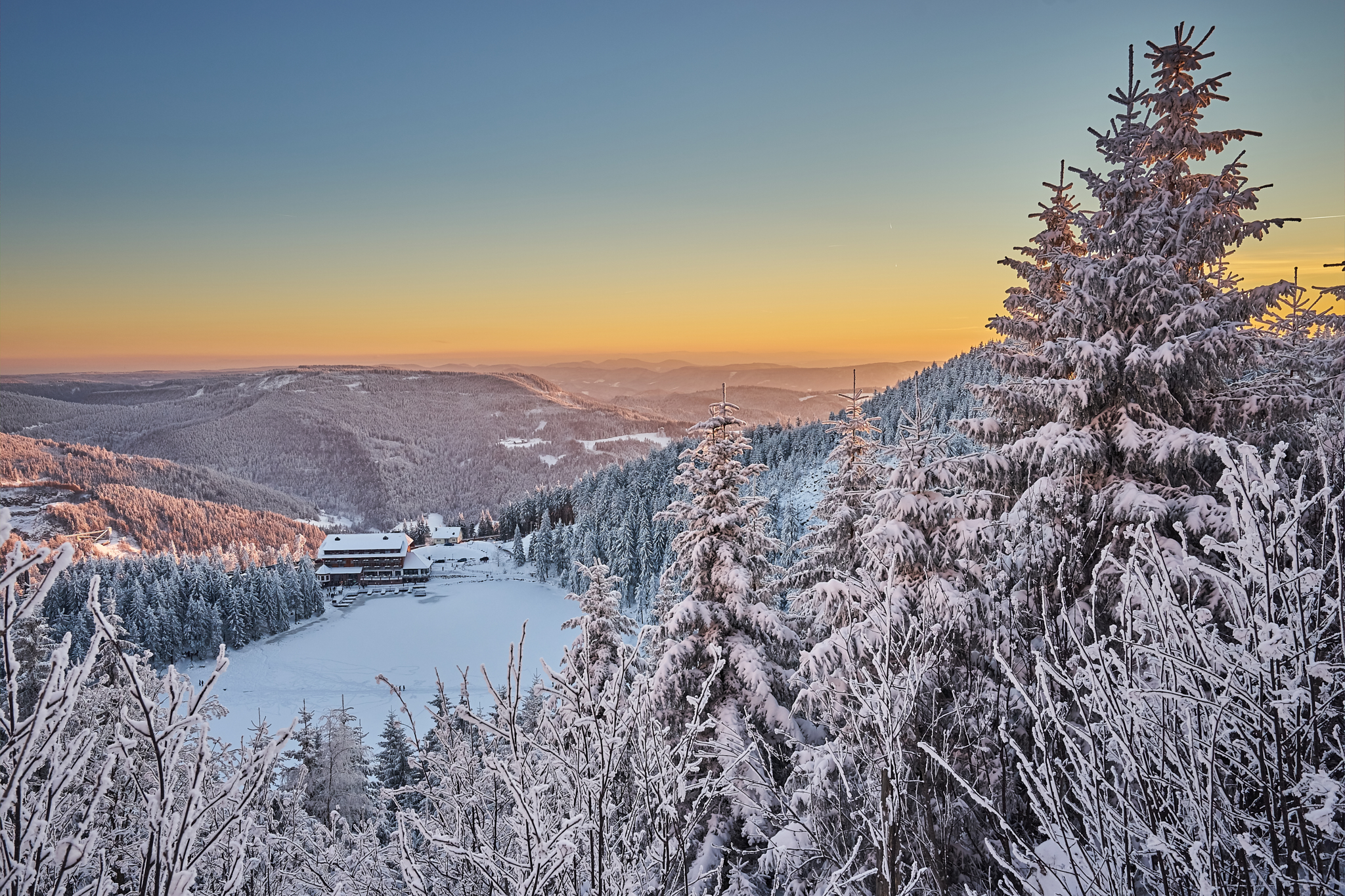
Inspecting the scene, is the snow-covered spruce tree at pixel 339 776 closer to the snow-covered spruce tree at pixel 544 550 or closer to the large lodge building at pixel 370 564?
the snow-covered spruce tree at pixel 544 550

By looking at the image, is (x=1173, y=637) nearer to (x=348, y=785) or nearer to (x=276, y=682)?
(x=348, y=785)

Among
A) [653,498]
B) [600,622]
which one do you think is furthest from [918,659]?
[653,498]

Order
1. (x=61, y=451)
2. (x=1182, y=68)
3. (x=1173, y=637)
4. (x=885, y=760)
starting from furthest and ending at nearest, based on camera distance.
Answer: (x=61, y=451), (x=1182, y=68), (x=885, y=760), (x=1173, y=637)

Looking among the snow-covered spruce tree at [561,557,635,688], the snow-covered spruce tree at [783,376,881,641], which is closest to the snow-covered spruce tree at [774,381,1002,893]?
the snow-covered spruce tree at [783,376,881,641]

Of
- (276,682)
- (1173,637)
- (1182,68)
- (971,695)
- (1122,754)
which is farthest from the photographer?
(276,682)

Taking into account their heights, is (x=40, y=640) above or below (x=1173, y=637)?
below

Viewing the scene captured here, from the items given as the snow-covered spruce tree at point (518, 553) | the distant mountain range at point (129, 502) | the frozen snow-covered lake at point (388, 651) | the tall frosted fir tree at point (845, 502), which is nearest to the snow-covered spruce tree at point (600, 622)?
the tall frosted fir tree at point (845, 502)

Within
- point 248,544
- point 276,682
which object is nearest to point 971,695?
point 276,682
